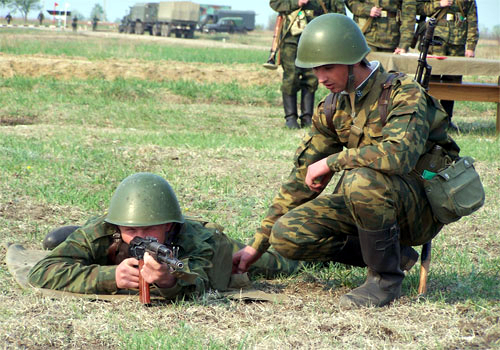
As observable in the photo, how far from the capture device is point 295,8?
1052cm

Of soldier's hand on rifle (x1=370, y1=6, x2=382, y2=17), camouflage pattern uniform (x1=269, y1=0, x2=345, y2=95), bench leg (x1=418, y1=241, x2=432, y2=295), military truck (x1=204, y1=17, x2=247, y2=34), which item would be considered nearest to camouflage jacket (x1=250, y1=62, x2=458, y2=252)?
bench leg (x1=418, y1=241, x2=432, y2=295)

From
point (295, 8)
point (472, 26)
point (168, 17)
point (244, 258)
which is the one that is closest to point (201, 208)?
point (244, 258)

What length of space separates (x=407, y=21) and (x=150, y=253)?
27.5 ft

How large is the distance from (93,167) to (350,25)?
4.22 metres

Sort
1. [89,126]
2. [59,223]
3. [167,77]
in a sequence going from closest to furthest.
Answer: [59,223], [89,126], [167,77]

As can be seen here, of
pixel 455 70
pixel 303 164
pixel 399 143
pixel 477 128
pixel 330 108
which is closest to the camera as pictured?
pixel 399 143

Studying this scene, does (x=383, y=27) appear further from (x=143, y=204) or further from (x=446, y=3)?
(x=143, y=204)

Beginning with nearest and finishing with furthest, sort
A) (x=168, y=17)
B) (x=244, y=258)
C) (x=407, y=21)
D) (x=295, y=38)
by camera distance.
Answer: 1. (x=244, y=258)
2. (x=295, y=38)
3. (x=407, y=21)
4. (x=168, y=17)

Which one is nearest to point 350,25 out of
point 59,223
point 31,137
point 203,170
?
point 59,223

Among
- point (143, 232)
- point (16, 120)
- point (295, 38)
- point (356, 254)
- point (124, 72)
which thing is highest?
point (295, 38)

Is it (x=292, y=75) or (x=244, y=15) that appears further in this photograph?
(x=244, y=15)

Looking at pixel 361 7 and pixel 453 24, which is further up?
pixel 361 7

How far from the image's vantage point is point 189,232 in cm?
411

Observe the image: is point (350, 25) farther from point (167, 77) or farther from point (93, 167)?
point (167, 77)
